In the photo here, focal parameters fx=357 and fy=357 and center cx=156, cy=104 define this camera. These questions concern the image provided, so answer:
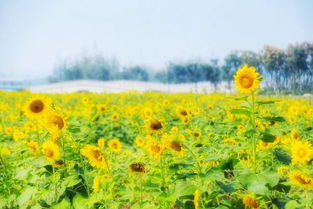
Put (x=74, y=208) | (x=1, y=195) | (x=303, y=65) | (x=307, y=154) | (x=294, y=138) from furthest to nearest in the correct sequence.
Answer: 1. (x=303, y=65)
2. (x=294, y=138)
3. (x=1, y=195)
4. (x=74, y=208)
5. (x=307, y=154)

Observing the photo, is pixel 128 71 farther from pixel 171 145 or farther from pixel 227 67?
pixel 171 145

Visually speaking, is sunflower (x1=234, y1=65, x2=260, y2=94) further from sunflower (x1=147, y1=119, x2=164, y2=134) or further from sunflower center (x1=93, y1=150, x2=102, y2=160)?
sunflower center (x1=93, y1=150, x2=102, y2=160)

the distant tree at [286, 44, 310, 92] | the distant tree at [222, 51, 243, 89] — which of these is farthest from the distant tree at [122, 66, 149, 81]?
the distant tree at [286, 44, 310, 92]

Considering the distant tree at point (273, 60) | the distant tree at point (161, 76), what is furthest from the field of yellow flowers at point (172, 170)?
the distant tree at point (161, 76)

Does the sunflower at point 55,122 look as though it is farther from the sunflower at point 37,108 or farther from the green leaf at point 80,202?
the green leaf at point 80,202

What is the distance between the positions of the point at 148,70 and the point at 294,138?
6060 centimetres

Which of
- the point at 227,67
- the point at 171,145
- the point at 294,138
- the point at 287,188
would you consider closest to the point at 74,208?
the point at 171,145

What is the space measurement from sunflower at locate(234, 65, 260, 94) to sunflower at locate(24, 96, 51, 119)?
1.31 m

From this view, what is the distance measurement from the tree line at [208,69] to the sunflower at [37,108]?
33.1ft

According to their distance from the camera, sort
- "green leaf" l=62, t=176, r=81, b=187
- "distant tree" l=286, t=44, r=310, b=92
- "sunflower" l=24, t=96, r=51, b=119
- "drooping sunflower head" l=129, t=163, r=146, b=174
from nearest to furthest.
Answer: "drooping sunflower head" l=129, t=163, r=146, b=174 < "green leaf" l=62, t=176, r=81, b=187 < "sunflower" l=24, t=96, r=51, b=119 < "distant tree" l=286, t=44, r=310, b=92

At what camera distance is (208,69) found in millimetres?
50406

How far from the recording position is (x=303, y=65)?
27844 millimetres

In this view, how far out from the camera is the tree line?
27.6m

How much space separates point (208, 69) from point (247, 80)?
161ft
